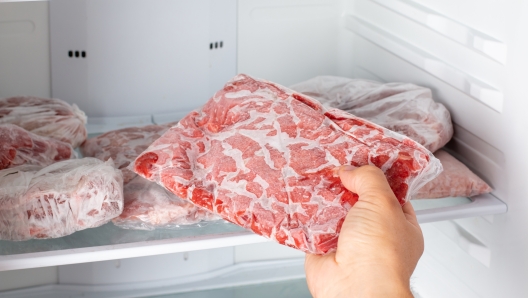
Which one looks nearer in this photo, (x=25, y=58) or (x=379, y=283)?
(x=379, y=283)

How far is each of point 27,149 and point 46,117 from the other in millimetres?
146

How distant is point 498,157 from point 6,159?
0.97 m

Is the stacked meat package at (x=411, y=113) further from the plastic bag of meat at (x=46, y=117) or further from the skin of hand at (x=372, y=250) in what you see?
the plastic bag of meat at (x=46, y=117)

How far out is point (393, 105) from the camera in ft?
4.79

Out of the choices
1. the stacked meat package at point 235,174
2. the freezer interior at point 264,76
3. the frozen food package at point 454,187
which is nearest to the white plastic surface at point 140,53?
the freezer interior at point 264,76

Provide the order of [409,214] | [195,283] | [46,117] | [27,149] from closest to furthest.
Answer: [409,214] < [27,149] < [46,117] < [195,283]

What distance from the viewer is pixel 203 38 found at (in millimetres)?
1636

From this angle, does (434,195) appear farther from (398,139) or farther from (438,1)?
(438,1)

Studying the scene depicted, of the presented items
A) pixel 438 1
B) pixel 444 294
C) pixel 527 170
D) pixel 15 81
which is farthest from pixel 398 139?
pixel 15 81

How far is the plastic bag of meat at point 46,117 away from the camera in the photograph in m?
1.36

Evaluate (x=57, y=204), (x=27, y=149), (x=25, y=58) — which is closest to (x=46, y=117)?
(x=27, y=149)

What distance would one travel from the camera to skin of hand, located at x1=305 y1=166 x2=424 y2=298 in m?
0.93

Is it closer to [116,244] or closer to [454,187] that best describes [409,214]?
[454,187]

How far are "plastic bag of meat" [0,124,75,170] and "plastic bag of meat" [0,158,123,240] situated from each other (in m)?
0.09
